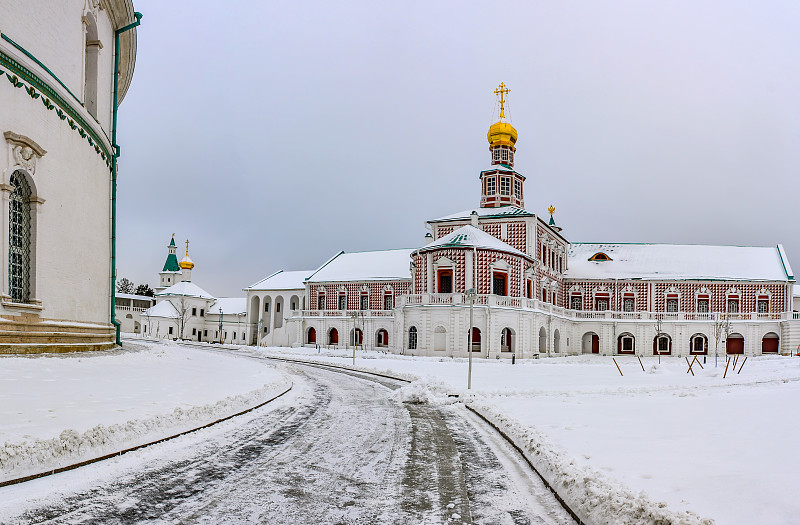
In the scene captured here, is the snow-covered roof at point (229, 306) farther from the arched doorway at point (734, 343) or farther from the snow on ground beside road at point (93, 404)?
the snow on ground beside road at point (93, 404)

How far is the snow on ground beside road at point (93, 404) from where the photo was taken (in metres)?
7.55

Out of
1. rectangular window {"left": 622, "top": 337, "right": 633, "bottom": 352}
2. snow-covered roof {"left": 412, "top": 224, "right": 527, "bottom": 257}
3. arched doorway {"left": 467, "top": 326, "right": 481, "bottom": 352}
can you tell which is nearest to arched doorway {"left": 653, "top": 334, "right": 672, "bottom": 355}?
rectangular window {"left": 622, "top": 337, "right": 633, "bottom": 352}

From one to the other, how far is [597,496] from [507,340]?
39250 mm

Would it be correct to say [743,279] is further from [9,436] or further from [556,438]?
[9,436]

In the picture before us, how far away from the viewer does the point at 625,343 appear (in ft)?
188

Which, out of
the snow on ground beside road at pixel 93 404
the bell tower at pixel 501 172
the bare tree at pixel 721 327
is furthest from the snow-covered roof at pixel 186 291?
the snow on ground beside road at pixel 93 404

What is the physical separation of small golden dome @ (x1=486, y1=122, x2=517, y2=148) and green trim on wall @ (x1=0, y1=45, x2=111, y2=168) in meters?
42.6

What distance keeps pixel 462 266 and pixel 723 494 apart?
3843 centimetres

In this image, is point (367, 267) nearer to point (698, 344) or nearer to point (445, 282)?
point (445, 282)

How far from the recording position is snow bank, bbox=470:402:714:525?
5.22 m

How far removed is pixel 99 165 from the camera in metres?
19.8

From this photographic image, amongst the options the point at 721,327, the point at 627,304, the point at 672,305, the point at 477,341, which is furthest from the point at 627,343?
the point at 477,341

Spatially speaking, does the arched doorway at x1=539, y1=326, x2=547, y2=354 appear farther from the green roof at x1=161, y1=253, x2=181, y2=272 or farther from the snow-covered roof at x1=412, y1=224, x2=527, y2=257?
the green roof at x1=161, y1=253, x2=181, y2=272

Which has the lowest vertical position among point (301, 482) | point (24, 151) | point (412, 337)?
point (412, 337)
